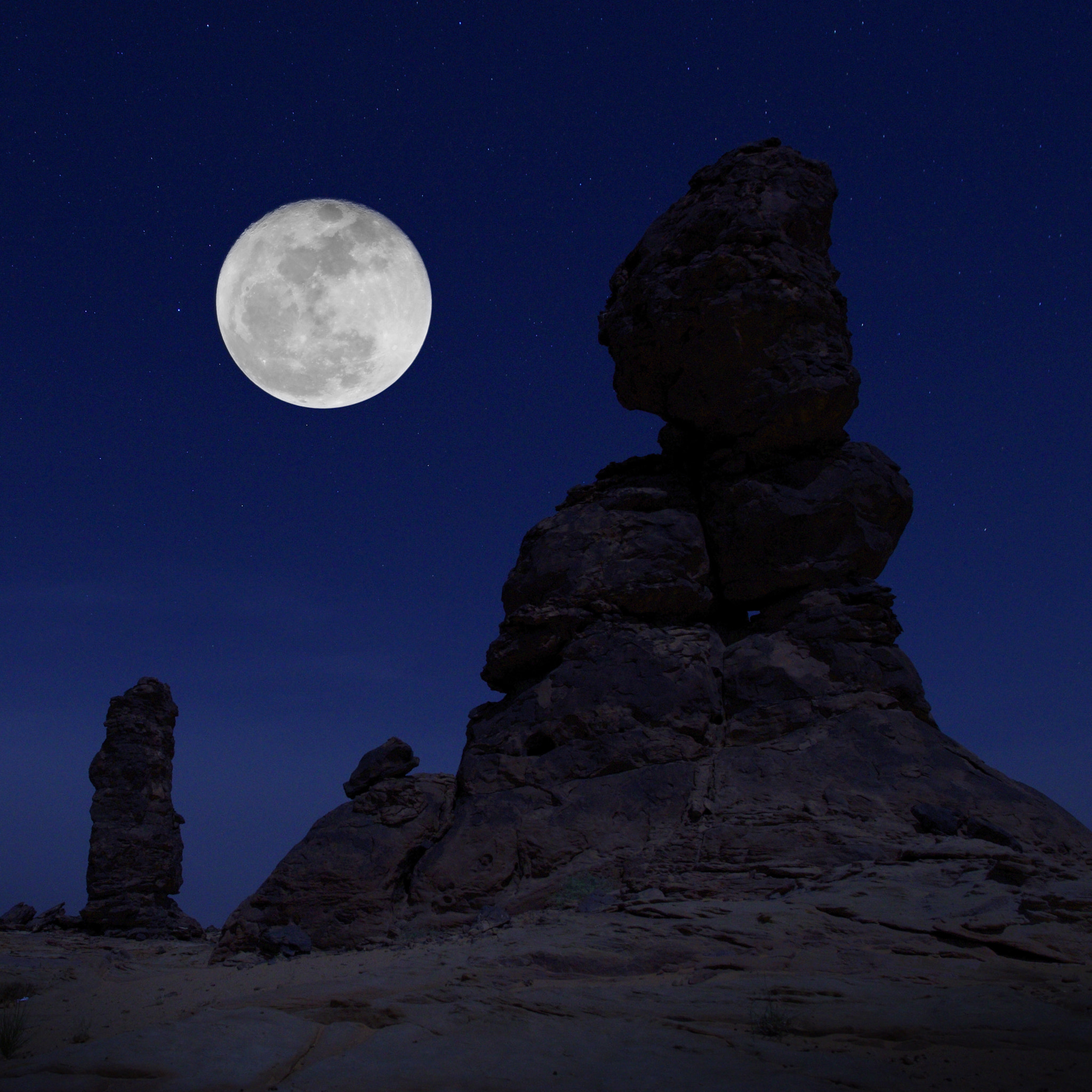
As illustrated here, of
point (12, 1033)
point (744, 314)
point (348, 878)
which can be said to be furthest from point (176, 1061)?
point (744, 314)

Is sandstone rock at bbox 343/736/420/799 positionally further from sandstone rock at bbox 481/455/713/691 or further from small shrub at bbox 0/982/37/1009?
small shrub at bbox 0/982/37/1009

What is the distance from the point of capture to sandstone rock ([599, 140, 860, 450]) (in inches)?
675

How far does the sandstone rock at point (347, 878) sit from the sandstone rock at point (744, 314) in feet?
33.1

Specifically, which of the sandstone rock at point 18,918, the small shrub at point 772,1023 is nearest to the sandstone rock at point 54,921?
the sandstone rock at point 18,918

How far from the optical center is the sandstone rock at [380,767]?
16.0 meters

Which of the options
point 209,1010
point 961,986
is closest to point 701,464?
point 961,986

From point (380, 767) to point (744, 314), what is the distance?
38.7 ft

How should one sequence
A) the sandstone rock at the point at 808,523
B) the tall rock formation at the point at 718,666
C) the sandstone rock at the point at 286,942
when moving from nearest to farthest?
the tall rock formation at the point at 718,666, the sandstone rock at the point at 286,942, the sandstone rock at the point at 808,523

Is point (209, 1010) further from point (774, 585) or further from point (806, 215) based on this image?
point (806, 215)

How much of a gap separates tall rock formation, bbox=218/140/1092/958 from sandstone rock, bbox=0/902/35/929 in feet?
70.1

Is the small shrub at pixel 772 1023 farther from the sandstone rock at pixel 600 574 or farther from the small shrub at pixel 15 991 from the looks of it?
the sandstone rock at pixel 600 574

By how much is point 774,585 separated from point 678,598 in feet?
6.55

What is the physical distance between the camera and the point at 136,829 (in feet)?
95.3

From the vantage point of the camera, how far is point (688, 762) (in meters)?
14.2
